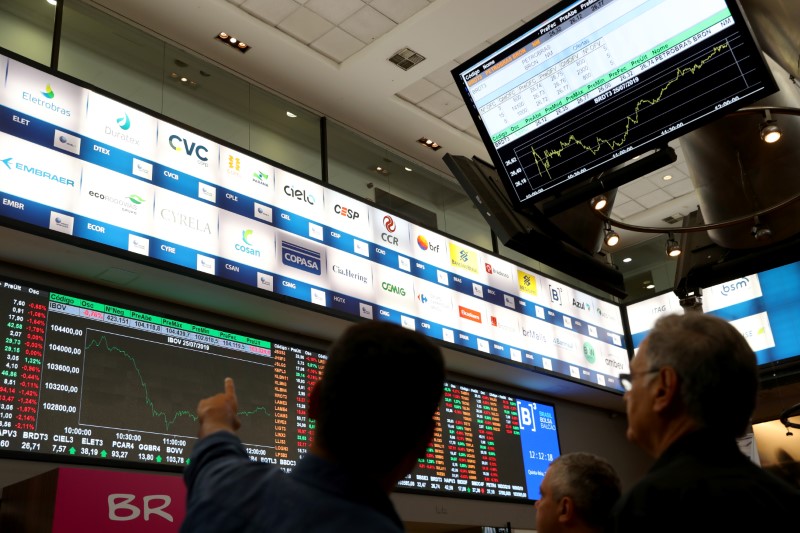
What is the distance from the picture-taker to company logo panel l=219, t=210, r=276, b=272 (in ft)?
18.6

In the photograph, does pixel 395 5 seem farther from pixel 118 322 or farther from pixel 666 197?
pixel 666 197

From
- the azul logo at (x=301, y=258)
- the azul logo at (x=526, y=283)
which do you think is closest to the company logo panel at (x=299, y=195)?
the azul logo at (x=301, y=258)

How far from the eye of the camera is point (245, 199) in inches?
233

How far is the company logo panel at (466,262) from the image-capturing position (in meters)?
7.45

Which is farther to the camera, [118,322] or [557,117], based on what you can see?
[118,322]

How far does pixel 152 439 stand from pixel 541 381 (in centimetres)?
398

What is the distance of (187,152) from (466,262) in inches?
112

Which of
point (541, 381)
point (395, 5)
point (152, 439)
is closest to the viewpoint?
point (152, 439)

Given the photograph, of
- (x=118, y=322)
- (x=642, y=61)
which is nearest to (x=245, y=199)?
(x=118, y=322)

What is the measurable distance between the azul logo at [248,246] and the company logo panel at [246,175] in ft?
1.00

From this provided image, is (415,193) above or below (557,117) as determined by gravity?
above

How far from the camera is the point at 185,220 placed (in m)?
5.48

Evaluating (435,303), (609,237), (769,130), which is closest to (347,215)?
(435,303)

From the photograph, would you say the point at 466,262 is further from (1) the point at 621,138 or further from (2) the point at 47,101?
(1) the point at 621,138
